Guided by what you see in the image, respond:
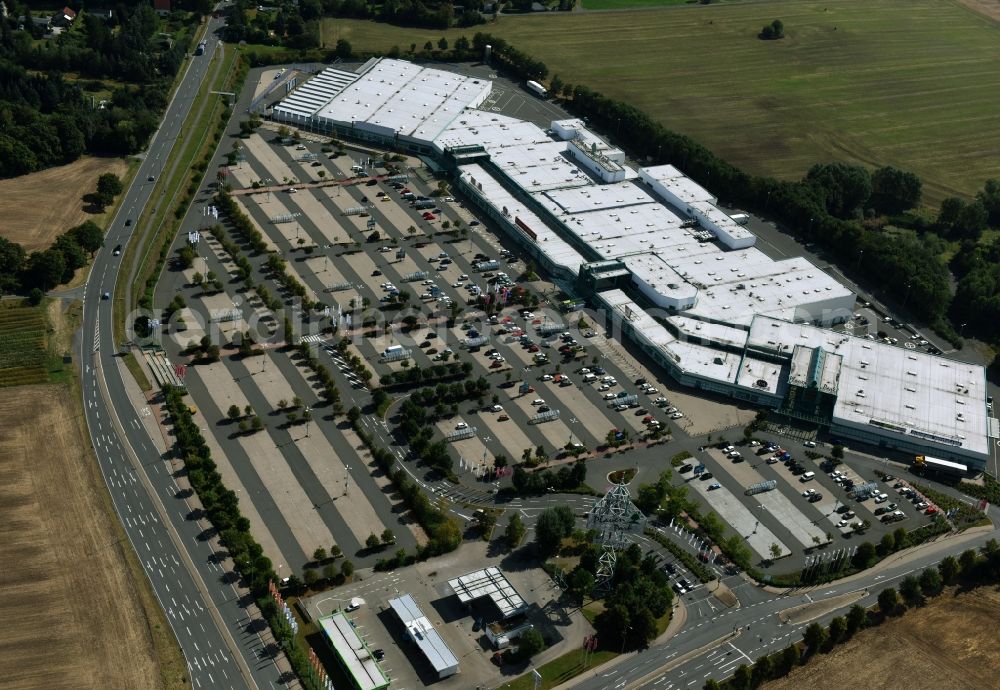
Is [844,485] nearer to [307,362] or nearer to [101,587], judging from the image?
[307,362]

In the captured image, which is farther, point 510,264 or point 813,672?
point 510,264

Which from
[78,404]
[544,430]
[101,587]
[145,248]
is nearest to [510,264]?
[544,430]

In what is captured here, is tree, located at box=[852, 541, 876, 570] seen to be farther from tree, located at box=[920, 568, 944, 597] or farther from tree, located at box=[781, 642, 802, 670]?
tree, located at box=[781, 642, 802, 670]

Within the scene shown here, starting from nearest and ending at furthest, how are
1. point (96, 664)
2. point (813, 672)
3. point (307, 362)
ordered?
point (96, 664) < point (813, 672) < point (307, 362)

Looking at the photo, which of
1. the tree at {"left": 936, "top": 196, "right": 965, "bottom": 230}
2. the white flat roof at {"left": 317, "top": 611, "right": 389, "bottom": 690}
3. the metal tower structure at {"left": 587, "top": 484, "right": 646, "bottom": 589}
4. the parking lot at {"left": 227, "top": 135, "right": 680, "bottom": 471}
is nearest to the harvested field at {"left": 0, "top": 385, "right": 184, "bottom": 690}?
the white flat roof at {"left": 317, "top": 611, "right": 389, "bottom": 690}

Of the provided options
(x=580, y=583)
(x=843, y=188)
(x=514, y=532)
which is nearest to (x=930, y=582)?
(x=580, y=583)

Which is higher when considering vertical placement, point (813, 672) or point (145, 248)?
point (145, 248)
